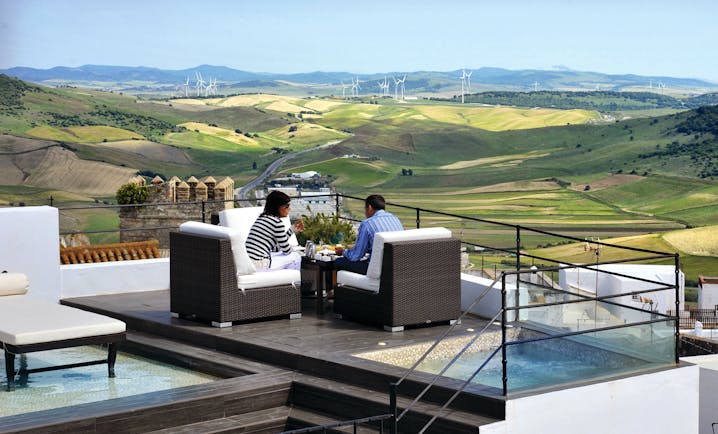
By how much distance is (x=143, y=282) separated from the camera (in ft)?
32.2

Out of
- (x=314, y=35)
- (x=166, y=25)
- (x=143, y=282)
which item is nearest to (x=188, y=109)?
(x=166, y=25)

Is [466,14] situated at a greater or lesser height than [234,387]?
greater

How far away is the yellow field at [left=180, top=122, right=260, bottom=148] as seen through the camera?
4560 inches

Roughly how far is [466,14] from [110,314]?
13830 centimetres

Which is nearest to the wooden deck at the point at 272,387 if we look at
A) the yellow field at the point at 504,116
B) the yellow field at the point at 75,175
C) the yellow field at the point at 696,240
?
the yellow field at the point at 75,175

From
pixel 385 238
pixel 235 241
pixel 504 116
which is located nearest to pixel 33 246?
pixel 235 241

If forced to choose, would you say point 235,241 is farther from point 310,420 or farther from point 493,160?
point 493,160

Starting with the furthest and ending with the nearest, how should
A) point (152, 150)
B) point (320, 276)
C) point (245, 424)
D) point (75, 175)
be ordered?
point (152, 150), point (75, 175), point (320, 276), point (245, 424)

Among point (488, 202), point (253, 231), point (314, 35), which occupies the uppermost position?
point (314, 35)

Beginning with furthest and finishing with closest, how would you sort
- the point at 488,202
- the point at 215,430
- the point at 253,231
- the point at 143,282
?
1. the point at 488,202
2. the point at 143,282
3. the point at 253,231
4. the point at 215,430

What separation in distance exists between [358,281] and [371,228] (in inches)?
16.1

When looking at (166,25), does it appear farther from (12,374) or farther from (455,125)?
(12,374)

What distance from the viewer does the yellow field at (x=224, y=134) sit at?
115812 mm

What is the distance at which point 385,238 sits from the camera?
7.64 metres
